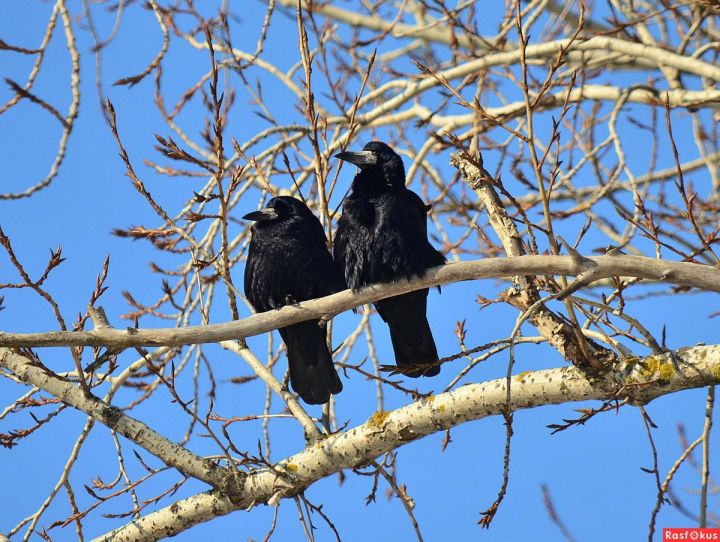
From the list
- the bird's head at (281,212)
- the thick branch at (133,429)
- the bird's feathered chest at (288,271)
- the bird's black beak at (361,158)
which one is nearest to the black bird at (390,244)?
the bird's black beak at (361,158)

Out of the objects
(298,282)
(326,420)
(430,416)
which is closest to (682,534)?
(430,416)

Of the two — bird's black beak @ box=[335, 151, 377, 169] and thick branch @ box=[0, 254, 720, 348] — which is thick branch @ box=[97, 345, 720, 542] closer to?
thick branch @ box=[0, 254, 720, 348]

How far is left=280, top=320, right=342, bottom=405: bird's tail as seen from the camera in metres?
4.79

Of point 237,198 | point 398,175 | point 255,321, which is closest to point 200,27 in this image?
point 237,198

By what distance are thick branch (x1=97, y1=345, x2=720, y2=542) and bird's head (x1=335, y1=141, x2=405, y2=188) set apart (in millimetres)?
1524

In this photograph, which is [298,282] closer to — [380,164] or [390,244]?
[390,244]

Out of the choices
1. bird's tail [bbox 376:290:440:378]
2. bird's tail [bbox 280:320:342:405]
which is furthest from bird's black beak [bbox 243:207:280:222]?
bird's tail [bbox 376:290:440:378]

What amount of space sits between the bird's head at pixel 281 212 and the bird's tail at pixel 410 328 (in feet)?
2.45

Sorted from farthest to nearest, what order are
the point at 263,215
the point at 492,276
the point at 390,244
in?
1. the point at 263,215
2. the point at 390,244
3. the point at 492,276

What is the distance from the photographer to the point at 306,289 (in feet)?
15.6

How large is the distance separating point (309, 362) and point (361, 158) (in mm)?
1232

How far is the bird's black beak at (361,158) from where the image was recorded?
15.6 ft

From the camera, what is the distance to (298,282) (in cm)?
473

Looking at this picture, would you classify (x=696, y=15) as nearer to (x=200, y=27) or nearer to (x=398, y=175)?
(x=398, y=175)
